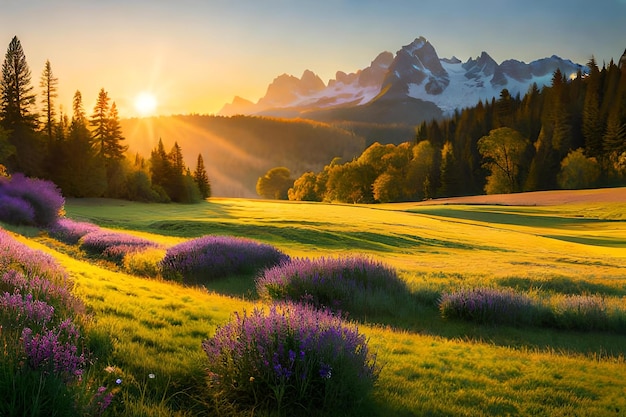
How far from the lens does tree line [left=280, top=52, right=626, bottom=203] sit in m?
92.9

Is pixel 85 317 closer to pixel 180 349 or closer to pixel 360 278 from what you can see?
pixel 180 349

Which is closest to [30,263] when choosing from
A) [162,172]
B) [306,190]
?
[162,172]

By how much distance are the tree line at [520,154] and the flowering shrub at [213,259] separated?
87.5 metres

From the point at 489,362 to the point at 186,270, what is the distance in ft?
39.5

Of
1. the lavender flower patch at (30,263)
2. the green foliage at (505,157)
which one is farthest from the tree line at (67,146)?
the green foliage at (505,157)

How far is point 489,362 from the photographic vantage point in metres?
7.10

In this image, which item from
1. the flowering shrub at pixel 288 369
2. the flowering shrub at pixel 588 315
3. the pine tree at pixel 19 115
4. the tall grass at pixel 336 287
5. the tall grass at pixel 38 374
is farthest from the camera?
the pine tree at pixel 19 115

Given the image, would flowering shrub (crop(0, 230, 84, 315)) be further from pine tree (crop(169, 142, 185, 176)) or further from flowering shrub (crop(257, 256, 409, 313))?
pine tree (crop(169, 142, 185, 176))

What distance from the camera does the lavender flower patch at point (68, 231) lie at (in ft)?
79.7

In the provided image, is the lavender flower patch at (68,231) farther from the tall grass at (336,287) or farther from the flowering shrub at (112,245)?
the tall grass at (336,287)

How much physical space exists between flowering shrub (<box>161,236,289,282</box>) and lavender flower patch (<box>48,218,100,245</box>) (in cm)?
1009

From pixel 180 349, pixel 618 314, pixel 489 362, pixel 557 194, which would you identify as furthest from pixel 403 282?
pixel 557 194

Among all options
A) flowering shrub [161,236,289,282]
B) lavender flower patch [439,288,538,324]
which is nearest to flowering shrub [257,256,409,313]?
lavender flower patch [439,288,538,324]

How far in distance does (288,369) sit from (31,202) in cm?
2856
